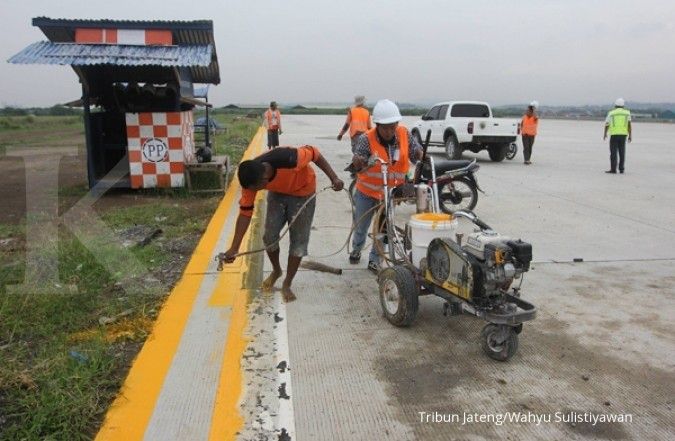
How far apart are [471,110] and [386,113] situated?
1286cm

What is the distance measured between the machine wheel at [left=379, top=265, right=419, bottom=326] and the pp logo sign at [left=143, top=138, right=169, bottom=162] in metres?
6.04

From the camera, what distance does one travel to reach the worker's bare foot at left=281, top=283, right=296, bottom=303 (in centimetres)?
482

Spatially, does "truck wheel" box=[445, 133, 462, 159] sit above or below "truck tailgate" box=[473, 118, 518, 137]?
below

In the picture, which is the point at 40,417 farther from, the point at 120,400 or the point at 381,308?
the point at 381,308

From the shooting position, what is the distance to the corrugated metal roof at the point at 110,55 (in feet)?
26.9

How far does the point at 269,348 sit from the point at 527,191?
8.00 m

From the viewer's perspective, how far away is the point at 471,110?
16969 mm

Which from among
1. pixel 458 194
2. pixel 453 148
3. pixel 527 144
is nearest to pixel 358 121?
pixel 458 194

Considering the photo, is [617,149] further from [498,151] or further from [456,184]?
[456,184]

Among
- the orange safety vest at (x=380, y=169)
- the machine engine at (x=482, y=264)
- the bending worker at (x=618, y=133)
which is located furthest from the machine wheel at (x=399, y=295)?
the bending worker at (x=618, y=133)

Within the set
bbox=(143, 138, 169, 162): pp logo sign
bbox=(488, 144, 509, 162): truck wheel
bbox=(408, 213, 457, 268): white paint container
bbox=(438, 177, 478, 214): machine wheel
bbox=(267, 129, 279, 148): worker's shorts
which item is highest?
bbox=(267, 129, 279, 148): worker's shorts

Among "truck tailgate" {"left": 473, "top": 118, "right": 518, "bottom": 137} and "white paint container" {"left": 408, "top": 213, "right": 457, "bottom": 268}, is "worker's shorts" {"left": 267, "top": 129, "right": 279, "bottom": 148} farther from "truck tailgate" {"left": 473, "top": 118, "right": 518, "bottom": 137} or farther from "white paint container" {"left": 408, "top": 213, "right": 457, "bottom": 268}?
"white paint container" {"left": 408, "top": 213, "right": 457, "bottom": 268}

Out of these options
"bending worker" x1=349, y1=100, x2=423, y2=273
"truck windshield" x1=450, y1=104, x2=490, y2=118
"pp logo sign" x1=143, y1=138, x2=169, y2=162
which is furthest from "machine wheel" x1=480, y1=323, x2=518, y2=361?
"truck windshield" x1=450, y1=104, x2=490, y2=118

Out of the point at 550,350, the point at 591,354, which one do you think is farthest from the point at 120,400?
the point at 591,354
